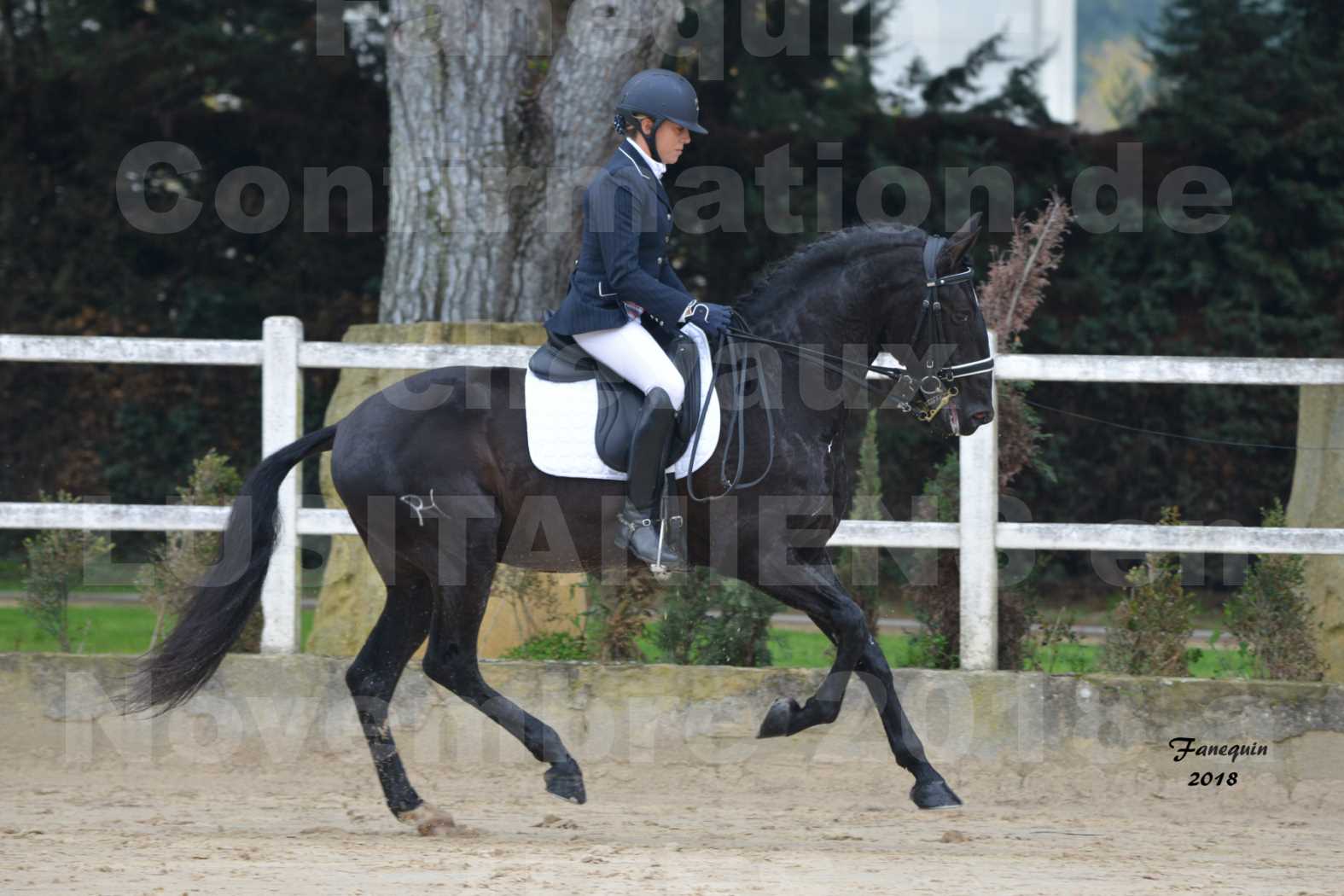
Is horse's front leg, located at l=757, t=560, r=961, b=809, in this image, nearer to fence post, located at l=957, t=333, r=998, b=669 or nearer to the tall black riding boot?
the tall black riding boot

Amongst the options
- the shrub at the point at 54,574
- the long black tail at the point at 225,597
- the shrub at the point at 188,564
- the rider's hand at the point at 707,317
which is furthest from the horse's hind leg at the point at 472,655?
the shrub at the point at 54,574

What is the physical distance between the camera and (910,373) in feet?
20.4

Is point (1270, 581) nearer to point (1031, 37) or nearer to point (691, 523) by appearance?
point (691, 523)

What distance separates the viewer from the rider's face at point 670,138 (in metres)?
6.15

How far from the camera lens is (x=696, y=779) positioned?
7.32 metres

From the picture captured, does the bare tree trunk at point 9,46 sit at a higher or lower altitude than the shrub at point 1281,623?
higher

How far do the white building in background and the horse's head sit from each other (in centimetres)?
784

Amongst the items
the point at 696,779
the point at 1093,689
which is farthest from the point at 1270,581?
the point at 696,779

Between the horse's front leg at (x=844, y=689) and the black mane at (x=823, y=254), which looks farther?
the black mane at (x=823, y=254)

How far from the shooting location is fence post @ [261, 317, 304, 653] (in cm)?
743

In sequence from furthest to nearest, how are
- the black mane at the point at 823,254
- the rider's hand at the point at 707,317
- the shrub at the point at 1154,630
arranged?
the shrub at the point at 1154,630 < the black mane at the point at 823,254 < the rider's hand at the point at 707,317

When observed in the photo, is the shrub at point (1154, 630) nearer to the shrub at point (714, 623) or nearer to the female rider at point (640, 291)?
the shrub at point (714, 623)

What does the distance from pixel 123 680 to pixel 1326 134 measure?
30.1 feet

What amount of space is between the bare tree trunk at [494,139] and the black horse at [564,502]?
7.59 feet
